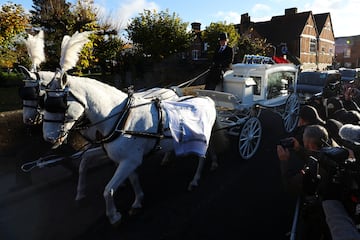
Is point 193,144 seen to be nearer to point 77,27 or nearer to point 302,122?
point 302,122

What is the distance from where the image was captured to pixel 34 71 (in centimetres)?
350

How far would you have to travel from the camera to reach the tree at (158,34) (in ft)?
62.9

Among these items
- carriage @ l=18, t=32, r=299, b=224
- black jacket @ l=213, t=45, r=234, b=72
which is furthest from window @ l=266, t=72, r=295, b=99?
carriage @ l=18, t=32, r=299, b=224

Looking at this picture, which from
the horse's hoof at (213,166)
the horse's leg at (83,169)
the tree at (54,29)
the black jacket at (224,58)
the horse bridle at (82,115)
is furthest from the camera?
the tree at (54,29)

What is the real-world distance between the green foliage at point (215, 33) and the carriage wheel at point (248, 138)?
52.5ft

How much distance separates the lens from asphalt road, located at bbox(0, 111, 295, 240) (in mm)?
3410

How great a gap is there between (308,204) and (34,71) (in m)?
3.35

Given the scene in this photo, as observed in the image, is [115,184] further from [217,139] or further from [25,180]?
[217,139]

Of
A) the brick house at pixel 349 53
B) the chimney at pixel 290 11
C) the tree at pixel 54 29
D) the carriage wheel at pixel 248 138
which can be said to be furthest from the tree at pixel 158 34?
the brick house at pixel 349 53

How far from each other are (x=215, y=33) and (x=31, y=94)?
64.1 feet

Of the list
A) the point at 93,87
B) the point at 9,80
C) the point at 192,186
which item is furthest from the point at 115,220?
the point at 9,80

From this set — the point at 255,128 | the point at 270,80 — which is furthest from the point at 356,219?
the point at 270,80

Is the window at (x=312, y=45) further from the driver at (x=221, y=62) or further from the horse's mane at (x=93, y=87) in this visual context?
the horse's mane at (x=93, y=87)

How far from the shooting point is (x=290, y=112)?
7531 mm
